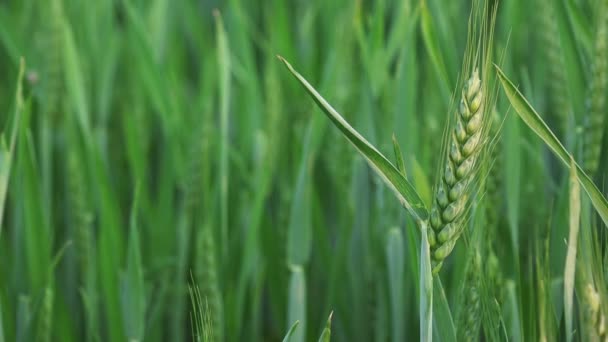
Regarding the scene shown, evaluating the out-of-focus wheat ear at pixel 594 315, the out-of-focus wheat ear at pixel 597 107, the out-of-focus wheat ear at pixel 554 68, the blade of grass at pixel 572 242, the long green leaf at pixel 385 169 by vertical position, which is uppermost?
the out-of-focus wheat ear at pixel 554 68

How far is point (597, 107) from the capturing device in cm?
74

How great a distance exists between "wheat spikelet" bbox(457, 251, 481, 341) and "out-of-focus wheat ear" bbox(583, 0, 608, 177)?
19 cm

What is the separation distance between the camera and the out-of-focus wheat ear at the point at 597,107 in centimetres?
74

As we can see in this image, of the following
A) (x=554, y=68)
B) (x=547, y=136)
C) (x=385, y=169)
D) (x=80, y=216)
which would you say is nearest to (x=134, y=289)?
(x=80, y=216)

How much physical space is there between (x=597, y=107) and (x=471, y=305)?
0.81 feet

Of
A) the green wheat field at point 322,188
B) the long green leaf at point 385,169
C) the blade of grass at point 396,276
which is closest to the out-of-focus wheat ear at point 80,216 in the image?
the green wheat field at point 322,188

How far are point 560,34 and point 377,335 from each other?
0.40 m

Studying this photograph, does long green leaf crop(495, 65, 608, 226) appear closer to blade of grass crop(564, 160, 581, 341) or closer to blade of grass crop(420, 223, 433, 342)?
blade of grass crop(564, 160, 581, 341)

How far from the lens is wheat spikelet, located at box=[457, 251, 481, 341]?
A: 648 mm

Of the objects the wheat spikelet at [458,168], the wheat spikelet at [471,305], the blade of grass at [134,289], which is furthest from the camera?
the blade of grass at [134,289]

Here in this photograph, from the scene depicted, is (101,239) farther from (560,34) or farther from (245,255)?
(560,34)

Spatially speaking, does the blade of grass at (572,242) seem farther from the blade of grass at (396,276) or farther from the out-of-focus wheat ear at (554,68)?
the out-of-focus wheat ear at (554,68)

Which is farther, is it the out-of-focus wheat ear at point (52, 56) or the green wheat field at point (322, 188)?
the out-of-focus wheat ear at point (52, 56)

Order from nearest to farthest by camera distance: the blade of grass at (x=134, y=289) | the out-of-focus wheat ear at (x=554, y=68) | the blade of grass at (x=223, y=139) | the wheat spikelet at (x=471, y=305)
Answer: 1. the wheat spikelet at (x=471, y=305)
2. the blade of grass at (x=134, y=289)
3. the blade of grass at (x=223, y=139)
4. the out-of-focus wheat ear at (x=554, y=68)
